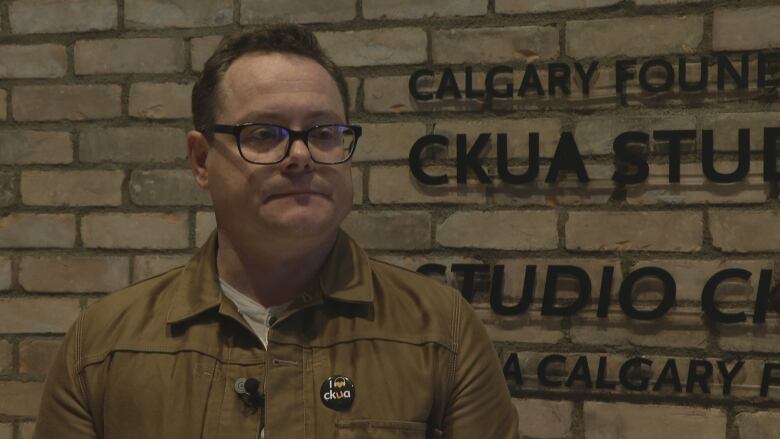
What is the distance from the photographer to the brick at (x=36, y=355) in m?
2.21

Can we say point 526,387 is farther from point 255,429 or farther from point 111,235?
point 111,235

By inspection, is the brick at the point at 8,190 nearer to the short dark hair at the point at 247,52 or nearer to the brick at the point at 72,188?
the brick at the point at 72,188

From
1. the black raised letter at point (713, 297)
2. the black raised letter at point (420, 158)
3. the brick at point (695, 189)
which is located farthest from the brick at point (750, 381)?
the black raised letter at point (420, 158)

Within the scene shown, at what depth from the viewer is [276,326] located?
1311mm

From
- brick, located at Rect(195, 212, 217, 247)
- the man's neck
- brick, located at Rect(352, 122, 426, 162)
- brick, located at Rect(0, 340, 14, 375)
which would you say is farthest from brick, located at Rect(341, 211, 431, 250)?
brick, located at Rect(0, 340, 14, 375)

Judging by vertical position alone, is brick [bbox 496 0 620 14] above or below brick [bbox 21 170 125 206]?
above

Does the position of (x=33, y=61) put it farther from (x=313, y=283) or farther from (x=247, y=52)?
(x=313, y=283)

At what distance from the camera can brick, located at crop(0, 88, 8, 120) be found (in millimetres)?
2230

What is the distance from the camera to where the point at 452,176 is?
198 cm

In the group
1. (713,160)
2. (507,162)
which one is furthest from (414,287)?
(713,160)

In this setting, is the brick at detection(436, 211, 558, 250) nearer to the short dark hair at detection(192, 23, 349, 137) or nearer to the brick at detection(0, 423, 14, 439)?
the short dark hair at detection(192, 23, 349, 137)

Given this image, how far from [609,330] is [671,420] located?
0.83 feet

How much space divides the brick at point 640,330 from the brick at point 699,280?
0.13 feet

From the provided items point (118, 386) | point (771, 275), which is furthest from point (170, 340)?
point (771, 275)
